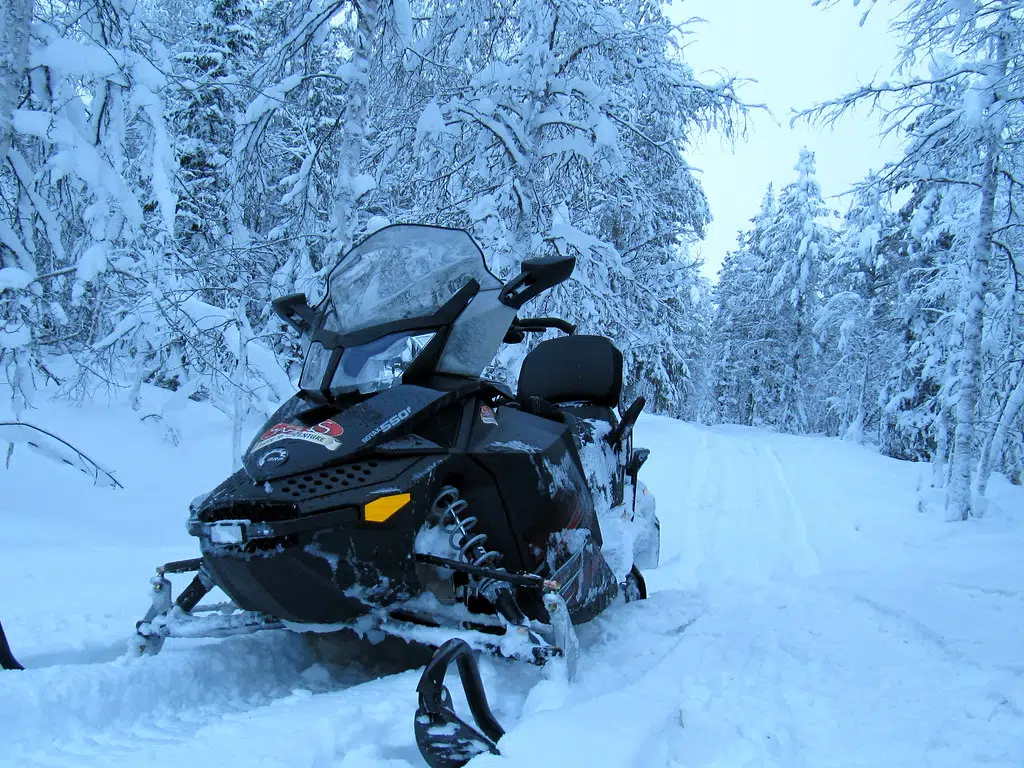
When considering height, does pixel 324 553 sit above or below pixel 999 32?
below

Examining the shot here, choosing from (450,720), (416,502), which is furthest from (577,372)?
(450,720)

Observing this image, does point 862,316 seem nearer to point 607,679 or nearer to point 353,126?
point 353,126

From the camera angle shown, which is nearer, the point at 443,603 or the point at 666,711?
the point at 666,711

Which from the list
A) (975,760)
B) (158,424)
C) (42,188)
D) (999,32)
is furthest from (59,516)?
(999,32)

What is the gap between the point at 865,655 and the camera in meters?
2.84

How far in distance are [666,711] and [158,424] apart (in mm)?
8585

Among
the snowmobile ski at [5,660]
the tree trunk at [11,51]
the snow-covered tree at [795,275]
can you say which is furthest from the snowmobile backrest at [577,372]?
the snow-covered tree at [795,275]

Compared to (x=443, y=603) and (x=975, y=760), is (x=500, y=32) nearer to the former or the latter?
(x=443, y=603)

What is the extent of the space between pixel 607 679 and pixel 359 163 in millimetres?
6192

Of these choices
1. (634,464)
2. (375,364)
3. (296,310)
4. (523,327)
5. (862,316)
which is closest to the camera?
(375,364)

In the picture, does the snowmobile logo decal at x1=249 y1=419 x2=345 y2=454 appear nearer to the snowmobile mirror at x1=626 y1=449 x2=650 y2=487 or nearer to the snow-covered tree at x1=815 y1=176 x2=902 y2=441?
the snowmobile mirror at x1=626 y1=449 x2=650 y2=487

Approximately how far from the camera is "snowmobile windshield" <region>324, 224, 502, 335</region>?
8.70 feet

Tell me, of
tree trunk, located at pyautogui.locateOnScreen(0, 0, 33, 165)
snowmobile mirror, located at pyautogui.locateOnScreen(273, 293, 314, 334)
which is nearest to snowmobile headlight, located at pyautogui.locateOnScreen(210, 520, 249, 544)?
snowmobile mirror, located at pyautogui.locateOnScreen(273, 293, 314, 334)

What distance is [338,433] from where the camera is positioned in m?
2.27
